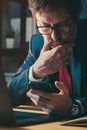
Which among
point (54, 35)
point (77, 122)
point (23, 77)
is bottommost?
point (77, 122)

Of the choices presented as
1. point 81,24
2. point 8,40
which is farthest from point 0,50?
point 81,24

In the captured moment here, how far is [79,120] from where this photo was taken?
89 centimetres

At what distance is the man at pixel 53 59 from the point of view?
1.03m

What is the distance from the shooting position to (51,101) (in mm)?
1026

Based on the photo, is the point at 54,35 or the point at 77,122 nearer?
the point at 77,122

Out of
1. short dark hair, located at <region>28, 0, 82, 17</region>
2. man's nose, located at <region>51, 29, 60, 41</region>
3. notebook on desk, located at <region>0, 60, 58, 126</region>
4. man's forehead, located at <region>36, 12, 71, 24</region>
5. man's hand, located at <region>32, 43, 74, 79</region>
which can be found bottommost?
notebook on desk, located at <region>0, 60, 58, 126</region>

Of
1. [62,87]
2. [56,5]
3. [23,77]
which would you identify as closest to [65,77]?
[62,87]

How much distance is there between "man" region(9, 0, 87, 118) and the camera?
3.38 feet

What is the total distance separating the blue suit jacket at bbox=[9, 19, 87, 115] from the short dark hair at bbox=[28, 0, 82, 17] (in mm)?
65

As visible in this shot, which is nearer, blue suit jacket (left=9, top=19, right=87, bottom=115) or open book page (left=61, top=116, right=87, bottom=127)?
open book page (left=61, top=116, right=87, bottom=127)

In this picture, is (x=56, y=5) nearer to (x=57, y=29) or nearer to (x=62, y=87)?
(x=57, y=29)

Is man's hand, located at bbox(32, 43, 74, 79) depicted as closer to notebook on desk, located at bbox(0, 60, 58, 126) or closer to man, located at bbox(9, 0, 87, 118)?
man, located at bbox(9, 0, 87, 118)

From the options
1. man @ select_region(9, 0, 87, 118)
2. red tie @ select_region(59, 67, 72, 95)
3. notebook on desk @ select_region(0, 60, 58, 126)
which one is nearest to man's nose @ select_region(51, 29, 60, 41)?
→ man @ select_region(9, 0, 87, 118)

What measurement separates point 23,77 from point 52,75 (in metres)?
0.10
